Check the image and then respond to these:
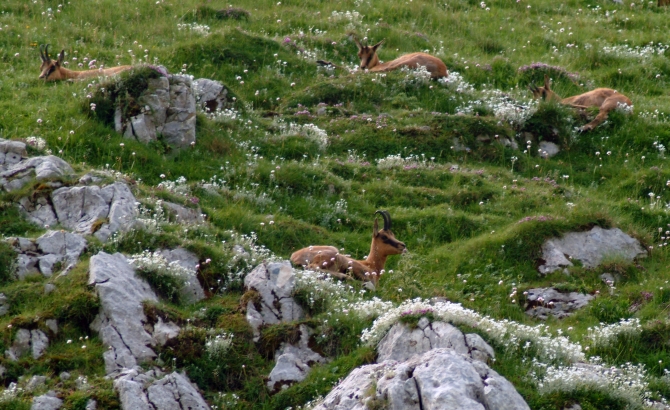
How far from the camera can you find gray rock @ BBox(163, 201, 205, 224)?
13.8 m

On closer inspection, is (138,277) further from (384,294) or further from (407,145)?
(407,145)

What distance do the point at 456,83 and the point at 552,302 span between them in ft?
30.9

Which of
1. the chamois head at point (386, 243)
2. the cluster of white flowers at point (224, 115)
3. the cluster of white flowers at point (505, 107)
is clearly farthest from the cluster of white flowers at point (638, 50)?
the chamois head at point (386, 243)

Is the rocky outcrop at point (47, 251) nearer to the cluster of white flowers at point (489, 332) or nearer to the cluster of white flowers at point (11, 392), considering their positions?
the cluster of white flowers at point (11, 392)

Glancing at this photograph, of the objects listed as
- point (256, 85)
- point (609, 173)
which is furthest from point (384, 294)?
point (256, 85)

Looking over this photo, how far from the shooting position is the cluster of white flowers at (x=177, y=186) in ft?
48.8

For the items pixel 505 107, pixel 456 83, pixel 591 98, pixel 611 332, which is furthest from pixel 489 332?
pixel 456 83

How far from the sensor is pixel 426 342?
9531mm

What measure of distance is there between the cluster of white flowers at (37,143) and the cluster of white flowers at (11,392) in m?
6.52

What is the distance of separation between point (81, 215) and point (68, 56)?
9463 millimetres

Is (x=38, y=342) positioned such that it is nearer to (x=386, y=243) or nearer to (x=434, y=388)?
(x=434, y=388)

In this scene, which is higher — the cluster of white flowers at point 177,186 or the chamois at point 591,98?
the cluster of white flowers at point 177,186

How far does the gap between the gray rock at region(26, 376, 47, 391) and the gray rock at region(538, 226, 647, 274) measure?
323 inches

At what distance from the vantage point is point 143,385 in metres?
8.95
